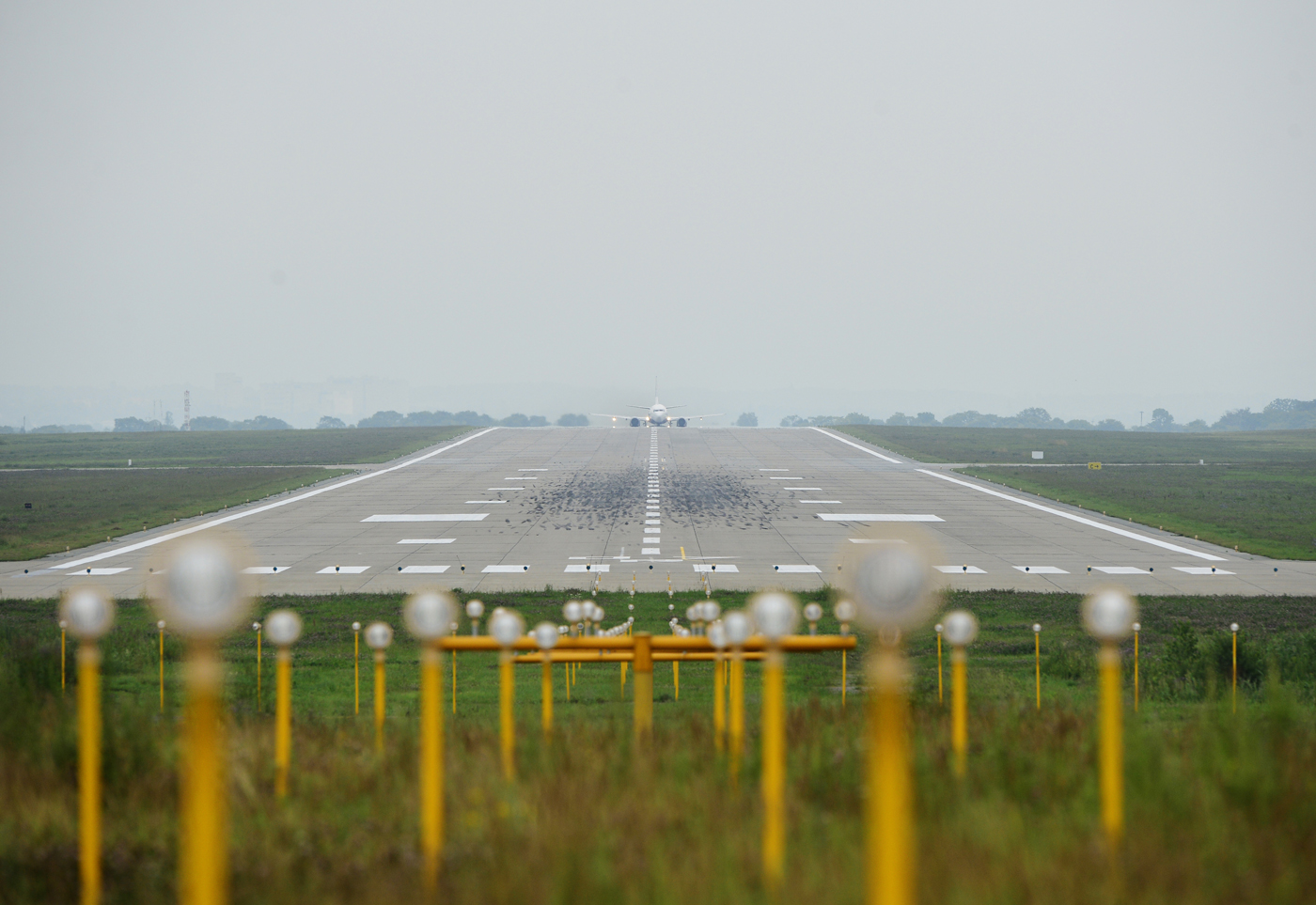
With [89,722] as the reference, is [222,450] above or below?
below

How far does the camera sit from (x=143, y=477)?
73125 millimetres

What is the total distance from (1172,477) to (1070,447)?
39.9 metres

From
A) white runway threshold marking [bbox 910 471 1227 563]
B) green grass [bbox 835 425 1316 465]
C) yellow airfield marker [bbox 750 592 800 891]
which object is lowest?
white runway threshold marking [bbox 910 471 1227 563]

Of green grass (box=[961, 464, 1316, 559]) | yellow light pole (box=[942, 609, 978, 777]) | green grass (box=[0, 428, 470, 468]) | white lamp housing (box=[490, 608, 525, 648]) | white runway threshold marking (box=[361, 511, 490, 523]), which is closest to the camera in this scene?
white lamp housing (box=[490, 608, 525, 648])

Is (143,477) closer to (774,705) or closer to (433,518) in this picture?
(433,518)

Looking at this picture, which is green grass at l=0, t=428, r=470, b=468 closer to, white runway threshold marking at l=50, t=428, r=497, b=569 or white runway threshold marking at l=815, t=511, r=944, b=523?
white runway threshold marking at l=50, t=428, r=497, b=569

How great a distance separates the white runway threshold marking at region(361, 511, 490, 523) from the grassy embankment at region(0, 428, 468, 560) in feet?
34.6

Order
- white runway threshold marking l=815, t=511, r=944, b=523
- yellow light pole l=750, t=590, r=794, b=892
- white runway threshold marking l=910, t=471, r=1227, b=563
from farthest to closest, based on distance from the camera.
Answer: white runway threshold marking l=815, t=511, r=944, b=523, white runway threshold marking l=910, t=471, r=1227, b=563, yellow light pole l=750, t=590, r=794, b=892

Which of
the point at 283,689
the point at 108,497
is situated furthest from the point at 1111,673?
the point at 108,497

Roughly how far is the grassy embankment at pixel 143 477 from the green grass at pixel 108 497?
6cm

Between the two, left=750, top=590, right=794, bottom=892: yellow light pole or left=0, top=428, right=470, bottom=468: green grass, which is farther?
left=0, top=428, right=470, bottom=468: green grass

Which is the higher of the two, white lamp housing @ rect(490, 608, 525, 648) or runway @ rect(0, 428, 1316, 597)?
white lamp housing @ rect(490, 608, 525, 648)

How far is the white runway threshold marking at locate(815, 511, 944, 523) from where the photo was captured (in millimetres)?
43844

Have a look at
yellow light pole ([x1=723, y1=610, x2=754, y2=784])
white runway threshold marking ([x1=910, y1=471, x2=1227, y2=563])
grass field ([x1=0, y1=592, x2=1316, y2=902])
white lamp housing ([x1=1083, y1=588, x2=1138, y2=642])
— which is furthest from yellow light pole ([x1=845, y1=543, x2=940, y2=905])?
white runway threshold marking ([x1=910, y1=471, x2=1227, y2=563])
